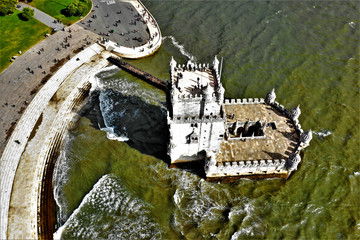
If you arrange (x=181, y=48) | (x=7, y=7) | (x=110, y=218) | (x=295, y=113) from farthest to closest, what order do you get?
1. (x=7, y=7)
2. (x=181, y=48)
3. (x=295, y=113)
4. (x=110, y=218)

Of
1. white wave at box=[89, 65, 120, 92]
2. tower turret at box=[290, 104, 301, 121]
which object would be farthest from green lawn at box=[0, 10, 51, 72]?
tower turret at box=[290, 104, 301, 121]

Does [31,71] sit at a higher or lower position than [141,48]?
higher

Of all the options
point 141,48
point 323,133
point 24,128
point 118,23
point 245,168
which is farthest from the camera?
point 118,23

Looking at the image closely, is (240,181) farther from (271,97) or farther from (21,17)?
(21,17)

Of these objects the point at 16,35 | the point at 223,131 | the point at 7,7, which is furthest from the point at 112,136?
the point at 7,7

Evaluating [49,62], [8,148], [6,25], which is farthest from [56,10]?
[8,148]

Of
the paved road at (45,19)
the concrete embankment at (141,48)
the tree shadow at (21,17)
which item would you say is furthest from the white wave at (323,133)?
the tree shadow at (21,17)

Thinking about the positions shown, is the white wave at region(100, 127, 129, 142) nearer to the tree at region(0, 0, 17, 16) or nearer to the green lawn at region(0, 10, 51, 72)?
the green lawn at region(0, 10, 51, 72)
